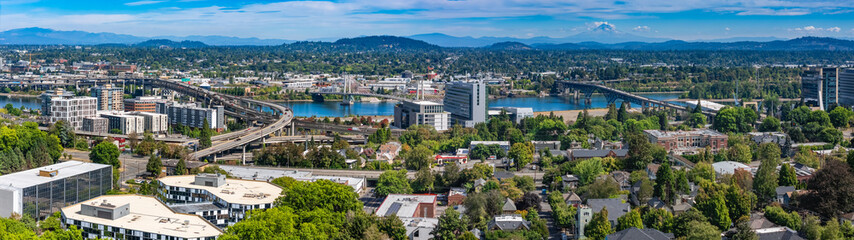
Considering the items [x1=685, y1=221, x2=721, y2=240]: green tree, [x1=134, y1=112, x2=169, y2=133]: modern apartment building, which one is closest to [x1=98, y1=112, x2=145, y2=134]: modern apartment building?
[x1=134, y1=112, x2=169, y2=133]: modern apartment building

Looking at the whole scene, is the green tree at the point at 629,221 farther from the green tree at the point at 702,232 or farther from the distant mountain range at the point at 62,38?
the distant mountain range at the point at 62,38

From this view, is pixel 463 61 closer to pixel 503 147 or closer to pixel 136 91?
pixel 136 91

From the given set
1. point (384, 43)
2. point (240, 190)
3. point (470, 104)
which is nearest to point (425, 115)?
point (470, 104)

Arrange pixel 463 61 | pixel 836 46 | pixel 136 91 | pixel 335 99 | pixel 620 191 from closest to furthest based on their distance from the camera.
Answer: pixel 620 191
pixel 136 91
pixel 335 99
pixel 463 61
pixel 836 46

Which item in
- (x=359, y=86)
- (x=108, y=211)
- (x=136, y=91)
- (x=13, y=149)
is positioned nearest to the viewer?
(x=108, y=211)

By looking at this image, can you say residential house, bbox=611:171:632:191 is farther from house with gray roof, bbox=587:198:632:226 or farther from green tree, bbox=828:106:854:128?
green tree, bbox=828:106:854:128

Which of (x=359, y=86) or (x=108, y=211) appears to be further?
(x=359, y=86)

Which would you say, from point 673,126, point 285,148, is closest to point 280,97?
point 673,126

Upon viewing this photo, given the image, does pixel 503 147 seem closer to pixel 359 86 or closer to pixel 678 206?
pixel 678 206
